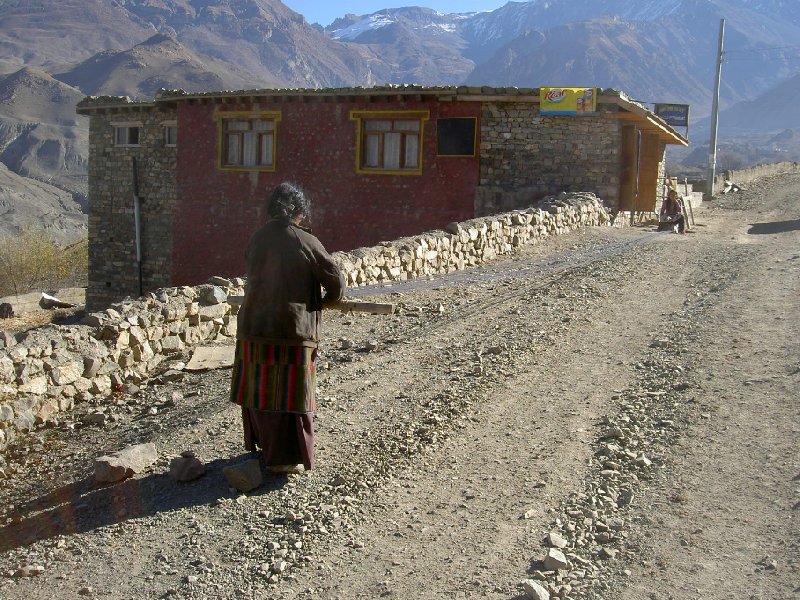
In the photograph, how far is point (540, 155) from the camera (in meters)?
18.1

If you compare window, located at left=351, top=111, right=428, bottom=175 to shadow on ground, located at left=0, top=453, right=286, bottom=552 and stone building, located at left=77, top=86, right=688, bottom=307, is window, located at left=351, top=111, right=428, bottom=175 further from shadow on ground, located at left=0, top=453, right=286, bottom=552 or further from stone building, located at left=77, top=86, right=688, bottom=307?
shadow on ground, located at left=0, top=453, right=286, bottom=552

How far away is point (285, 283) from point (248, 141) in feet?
58.5

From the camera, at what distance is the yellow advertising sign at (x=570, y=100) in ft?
56.7

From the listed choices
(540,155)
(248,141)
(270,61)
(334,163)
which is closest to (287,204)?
(540,155)

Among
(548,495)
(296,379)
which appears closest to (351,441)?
(296,379)

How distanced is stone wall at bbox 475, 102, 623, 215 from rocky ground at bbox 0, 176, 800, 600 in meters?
9.77

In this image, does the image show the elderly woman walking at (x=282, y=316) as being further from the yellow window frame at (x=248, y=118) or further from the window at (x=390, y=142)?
the yellow window frame at (x=248, y=118)

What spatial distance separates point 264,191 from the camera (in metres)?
21.4

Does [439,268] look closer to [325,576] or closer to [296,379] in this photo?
[296,379]

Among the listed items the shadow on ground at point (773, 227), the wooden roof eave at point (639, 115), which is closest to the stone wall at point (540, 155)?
the wooden roof eave at point (639, 115)

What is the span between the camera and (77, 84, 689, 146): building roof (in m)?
17.4

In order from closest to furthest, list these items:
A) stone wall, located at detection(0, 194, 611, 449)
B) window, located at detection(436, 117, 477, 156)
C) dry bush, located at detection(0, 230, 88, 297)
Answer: stone wall, located at detection(0, 194, 611, 449), window, located at detection(436, 117, 477, 156), dry bush, located at detection(0, 230, 88, 297)

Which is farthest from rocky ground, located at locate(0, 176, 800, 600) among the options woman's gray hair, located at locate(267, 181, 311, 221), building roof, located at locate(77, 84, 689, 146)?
building roof, located at locate(77, 84, 689, 146)

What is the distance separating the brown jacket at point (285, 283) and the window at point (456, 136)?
47.8 feet
